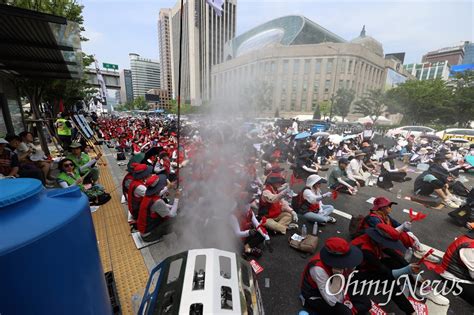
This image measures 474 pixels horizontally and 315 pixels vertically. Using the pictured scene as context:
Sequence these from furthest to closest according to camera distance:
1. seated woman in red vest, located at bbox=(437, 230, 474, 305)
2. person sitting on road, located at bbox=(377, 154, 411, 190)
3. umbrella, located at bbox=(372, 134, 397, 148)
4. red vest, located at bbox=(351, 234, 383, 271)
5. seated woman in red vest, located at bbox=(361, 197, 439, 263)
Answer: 1. umbrella, located at bbox=(372, 134, 397, 148)
2. person sitting on road, located at bbox=(377, 154, 411, 190)
3. seated woman in red vest, located at bbox=(361, 197, 439, 263)
4. seated woman in red vest, located at bbox=(437, 230, 474, 305)
5. red vest, located at bbox=(351, 234, 383, 271)

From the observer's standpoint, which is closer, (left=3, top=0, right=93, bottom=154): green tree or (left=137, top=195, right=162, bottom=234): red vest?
(left=137, top=195, right=162, bottom=234): red vest

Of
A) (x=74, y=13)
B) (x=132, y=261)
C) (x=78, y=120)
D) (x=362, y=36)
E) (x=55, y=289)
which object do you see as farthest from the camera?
(x=362, y=36)

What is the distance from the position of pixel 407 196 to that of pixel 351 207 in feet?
8.76

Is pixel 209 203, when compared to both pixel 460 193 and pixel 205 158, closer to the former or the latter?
pixel 205 158

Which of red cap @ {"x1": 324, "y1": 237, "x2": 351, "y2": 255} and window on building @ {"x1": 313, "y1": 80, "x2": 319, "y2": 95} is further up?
window on building @ {"x1": 313, "y1": 80, "x2": 319, "y2": 95}

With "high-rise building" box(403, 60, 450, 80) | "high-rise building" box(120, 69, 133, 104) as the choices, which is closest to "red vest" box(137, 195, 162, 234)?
"high-rise building" box(120, 69, 133, 104)

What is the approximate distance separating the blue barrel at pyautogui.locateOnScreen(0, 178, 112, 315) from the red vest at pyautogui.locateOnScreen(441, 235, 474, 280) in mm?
4662

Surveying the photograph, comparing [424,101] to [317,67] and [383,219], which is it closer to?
[317,67]

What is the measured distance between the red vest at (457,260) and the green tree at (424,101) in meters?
35.3

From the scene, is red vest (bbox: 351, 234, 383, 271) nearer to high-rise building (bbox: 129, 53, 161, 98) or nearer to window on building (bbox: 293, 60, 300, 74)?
window on building (bbox: 293, 60, 300, 74)

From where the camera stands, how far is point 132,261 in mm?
3574

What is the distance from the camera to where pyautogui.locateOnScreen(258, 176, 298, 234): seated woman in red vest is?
4.51 meters

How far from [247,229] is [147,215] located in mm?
1885

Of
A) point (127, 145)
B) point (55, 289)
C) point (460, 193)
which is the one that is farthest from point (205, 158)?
point (460, 193)
